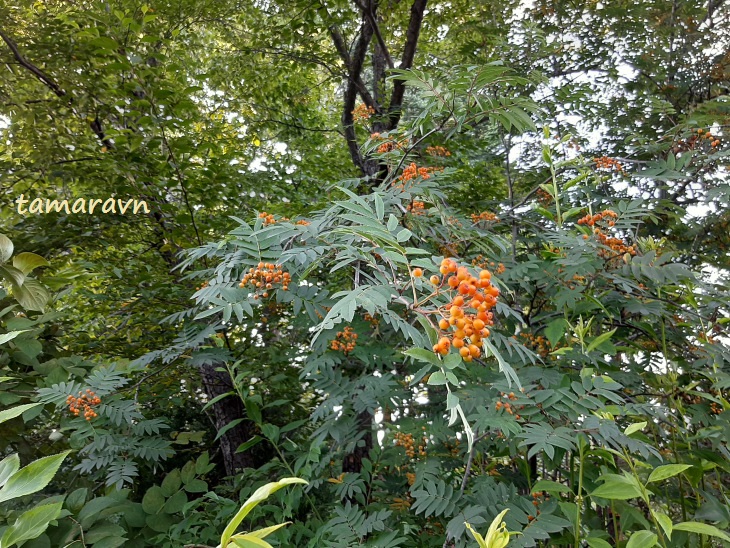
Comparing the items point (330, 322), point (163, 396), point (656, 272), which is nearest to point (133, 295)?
point (163, 396)

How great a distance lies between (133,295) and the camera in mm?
2760

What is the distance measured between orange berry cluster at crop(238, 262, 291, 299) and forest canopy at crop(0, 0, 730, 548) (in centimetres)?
2

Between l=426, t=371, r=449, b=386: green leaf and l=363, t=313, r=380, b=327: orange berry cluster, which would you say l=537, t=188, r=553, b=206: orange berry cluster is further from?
l=426, t=371, r=449, b=386: green leaf

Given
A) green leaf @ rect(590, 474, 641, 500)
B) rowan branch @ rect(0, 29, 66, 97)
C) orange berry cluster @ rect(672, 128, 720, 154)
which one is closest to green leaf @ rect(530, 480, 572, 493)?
green leaf @ rect(590, 474, 641, 500)

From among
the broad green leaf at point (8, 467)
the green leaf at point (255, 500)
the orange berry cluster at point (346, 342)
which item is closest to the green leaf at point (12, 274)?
the orange berry cluster at point (346, 342)

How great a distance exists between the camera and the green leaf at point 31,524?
758mm

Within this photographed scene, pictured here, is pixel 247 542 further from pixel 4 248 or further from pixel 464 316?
pixel 4 248

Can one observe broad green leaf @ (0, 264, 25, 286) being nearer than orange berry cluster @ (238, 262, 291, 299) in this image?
No

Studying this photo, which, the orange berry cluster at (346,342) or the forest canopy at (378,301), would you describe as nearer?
the forest canopy at (378,301)

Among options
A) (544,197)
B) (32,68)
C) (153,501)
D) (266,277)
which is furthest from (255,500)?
(32,68)

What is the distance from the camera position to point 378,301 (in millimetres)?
1009

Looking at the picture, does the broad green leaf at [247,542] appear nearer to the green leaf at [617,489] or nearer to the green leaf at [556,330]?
the green leaf at [617,489]

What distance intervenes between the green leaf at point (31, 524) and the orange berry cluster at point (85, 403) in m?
0.85

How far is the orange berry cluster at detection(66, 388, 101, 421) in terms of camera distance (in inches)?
63.9
